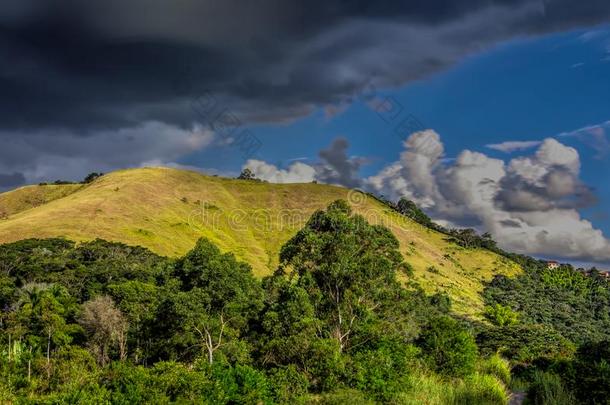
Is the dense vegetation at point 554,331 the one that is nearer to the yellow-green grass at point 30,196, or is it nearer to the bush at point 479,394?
the bush at point 479,394

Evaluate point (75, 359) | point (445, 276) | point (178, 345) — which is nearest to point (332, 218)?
point (178, 345)

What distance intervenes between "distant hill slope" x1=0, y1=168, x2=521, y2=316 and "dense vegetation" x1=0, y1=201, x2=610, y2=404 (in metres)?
37.6

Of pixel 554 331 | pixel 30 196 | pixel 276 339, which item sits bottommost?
pixel 554 331

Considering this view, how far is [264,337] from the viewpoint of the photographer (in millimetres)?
26078

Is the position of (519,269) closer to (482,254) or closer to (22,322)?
(482,254)

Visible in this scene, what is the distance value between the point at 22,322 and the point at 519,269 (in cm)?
15024

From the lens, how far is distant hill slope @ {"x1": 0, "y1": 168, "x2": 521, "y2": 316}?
111750 mm

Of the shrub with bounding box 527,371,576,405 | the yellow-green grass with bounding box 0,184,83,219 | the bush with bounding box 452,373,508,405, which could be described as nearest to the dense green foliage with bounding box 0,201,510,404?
the bush with bounding box 452,373,508,405

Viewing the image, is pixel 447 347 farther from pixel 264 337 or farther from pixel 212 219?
pixel 212 219

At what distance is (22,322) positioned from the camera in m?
49.2

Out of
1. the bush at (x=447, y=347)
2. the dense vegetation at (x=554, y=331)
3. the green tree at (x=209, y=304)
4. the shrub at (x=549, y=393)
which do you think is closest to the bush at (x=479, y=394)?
the shrub at (x=549, y=393)

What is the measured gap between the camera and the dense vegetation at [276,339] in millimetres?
13867

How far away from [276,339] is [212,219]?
130486 millimetres

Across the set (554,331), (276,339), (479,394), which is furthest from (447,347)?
(554,331)
